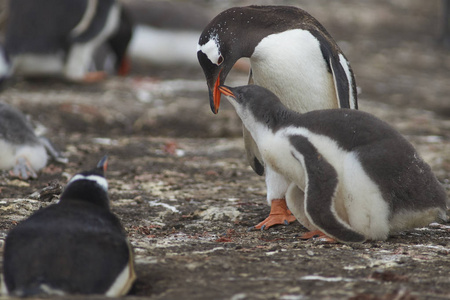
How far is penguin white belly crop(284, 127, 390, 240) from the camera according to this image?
3301 millimetres

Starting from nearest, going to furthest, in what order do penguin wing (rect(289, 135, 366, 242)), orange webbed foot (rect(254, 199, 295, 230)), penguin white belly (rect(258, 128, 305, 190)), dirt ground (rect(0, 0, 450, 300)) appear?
1. dirt ground (rect(0, 0, 450, 300))
2. penguin wing (rect(289, 135, 366, 242))
3. penguin white belly (rect(258, 128, 305, 190))
4. orange webbed foot (rect(254, 199, 295, 230))

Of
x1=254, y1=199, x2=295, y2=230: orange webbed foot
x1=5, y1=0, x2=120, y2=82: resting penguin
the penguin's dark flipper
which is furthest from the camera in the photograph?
x1=5, y1=0, x2=120, y2=82: resting penguin

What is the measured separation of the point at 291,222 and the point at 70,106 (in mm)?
3836

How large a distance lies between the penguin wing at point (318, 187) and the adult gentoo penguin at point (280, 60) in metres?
0.57

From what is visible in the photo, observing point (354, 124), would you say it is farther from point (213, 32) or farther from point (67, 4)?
point (67, 4)

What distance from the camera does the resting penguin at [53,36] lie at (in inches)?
325

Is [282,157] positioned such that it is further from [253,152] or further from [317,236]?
[253,152]

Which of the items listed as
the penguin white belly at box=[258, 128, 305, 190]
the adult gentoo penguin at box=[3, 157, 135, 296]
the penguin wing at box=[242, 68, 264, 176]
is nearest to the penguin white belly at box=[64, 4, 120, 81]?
the penguin wing at box=[242, 68, 264, 176]

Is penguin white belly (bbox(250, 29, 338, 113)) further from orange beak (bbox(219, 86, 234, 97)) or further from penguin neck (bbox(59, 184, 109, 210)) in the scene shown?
penguin neck (bbox(59, 184, 109, 210))

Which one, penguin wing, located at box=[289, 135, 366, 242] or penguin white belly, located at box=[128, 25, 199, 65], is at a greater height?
penguin white belly, located at box=[128, 25, 199, 65]

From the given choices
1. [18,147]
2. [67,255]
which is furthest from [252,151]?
[67,255]

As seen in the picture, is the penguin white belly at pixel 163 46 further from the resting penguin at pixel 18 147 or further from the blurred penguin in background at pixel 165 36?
the resting penguin at pixel 18 147

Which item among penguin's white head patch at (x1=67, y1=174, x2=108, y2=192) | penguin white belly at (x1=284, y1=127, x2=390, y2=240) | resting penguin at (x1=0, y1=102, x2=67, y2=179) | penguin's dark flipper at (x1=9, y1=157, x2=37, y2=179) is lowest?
penguin's dark flipper at (x1=9, y1=157, x2=37, y2=179)

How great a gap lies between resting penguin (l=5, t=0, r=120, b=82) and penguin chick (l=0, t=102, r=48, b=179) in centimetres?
332
